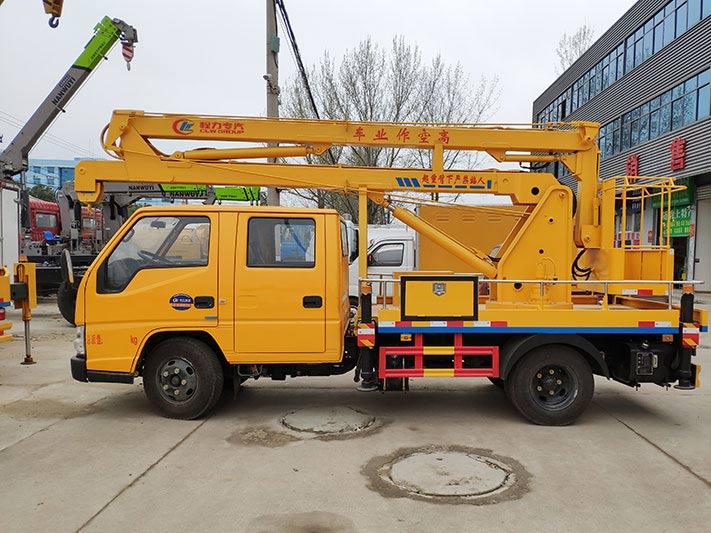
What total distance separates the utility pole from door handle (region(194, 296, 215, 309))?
6.91 metres

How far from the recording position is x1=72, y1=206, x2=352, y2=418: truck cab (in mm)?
5238

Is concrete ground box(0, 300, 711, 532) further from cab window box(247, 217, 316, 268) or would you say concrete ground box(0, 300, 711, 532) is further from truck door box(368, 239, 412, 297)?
truck door box(368, 239, 412, 297)

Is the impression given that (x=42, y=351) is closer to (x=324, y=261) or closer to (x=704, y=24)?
(x=324, y=261)

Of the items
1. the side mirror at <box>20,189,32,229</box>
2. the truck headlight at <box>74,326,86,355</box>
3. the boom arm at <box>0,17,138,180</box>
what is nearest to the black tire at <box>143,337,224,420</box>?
the truck headlight at <box>74,326,86,355</box>

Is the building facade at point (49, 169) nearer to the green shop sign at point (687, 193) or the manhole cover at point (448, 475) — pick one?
the green shop sign at point (687, 193)

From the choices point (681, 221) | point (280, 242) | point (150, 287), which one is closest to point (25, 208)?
point (150, 287)

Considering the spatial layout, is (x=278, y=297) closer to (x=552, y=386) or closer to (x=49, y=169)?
(x=552, y=386)

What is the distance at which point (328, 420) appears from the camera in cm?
552

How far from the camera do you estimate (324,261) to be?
5301 millimetres

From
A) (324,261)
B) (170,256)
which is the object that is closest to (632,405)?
(324,261)

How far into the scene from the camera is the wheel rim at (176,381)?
5.35m

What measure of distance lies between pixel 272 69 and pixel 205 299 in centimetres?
837

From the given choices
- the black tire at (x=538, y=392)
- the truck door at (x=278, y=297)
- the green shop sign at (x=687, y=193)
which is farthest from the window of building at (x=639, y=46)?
the truck door at (x=278, y=297)

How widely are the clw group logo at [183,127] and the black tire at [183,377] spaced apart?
7.51 feet
